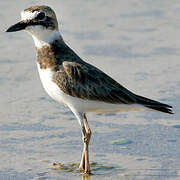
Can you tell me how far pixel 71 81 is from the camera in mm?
9586

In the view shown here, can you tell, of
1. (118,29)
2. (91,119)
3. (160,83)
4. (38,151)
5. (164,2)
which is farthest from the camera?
(164,2)

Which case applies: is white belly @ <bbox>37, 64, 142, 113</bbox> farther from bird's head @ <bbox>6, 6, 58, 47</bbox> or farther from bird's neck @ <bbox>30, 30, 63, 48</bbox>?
bird's head @ <bbox>6, 6, 58, 47</bbox>

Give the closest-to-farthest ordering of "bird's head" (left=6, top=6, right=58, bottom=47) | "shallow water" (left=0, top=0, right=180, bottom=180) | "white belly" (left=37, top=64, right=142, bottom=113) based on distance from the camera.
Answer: "white belly" (left=37, top=64, right=142, bottom=113) < "bird's head" (left=6, top=6, right=58, bottom=47) < "shallow water" (left=0, top=0, right=180, bottom=180)

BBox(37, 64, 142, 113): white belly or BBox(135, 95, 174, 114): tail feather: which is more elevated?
BBox(37, 64, 142, 113): white belly

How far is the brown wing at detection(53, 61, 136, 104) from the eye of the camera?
375 inches

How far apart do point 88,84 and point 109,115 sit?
173cm

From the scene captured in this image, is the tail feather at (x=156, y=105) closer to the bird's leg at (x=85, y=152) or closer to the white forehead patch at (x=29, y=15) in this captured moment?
the bird's leg at (x=85, y=152)

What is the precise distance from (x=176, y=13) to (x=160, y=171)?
7019 mm

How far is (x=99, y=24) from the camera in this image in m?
15.2

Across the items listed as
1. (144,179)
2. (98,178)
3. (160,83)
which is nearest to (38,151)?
Result: (98,178)

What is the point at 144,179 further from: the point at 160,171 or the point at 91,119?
the point at 91,119

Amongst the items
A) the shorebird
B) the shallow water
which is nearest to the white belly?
the shorebird

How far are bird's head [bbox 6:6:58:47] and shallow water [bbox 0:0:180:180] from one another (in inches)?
69.1

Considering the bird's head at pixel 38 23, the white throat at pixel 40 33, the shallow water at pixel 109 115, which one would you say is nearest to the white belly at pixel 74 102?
the white throat at pixel 40 33
